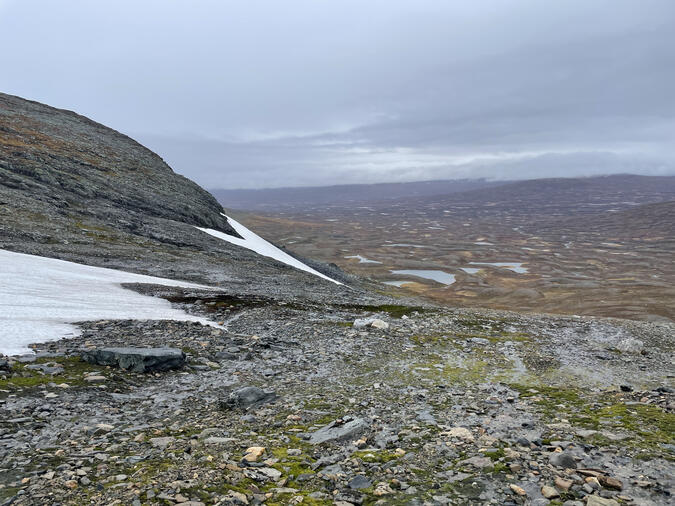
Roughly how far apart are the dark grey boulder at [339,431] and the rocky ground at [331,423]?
0.16 feet

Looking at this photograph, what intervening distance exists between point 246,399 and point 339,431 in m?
3.39

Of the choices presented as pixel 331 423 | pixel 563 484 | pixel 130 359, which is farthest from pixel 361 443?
pixel 130 359

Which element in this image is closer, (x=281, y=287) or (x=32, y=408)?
(x=32, y=408)

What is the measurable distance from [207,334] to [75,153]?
2822 inches

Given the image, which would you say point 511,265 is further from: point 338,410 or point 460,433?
point 460,433

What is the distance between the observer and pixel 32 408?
977 centimetres

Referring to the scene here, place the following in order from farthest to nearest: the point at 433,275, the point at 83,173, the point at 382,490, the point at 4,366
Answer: the point at 433,275, the point at 83,173, the point at 4,366, the point at 382,490

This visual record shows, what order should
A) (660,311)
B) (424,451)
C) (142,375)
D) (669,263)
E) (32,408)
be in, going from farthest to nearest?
(669,263) < (660,311) < (142,375) < (32,408) < (424,451)

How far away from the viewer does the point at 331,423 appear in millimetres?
9930

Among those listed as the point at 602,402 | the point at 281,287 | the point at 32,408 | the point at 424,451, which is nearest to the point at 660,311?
the point at 281,287

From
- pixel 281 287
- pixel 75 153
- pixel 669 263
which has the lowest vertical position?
pixel 669 263

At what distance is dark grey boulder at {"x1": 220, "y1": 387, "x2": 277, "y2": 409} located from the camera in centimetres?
1129

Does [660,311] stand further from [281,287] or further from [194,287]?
[194,287]

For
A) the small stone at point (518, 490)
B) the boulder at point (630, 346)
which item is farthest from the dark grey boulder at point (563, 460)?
the boulder at point (630, 346)
